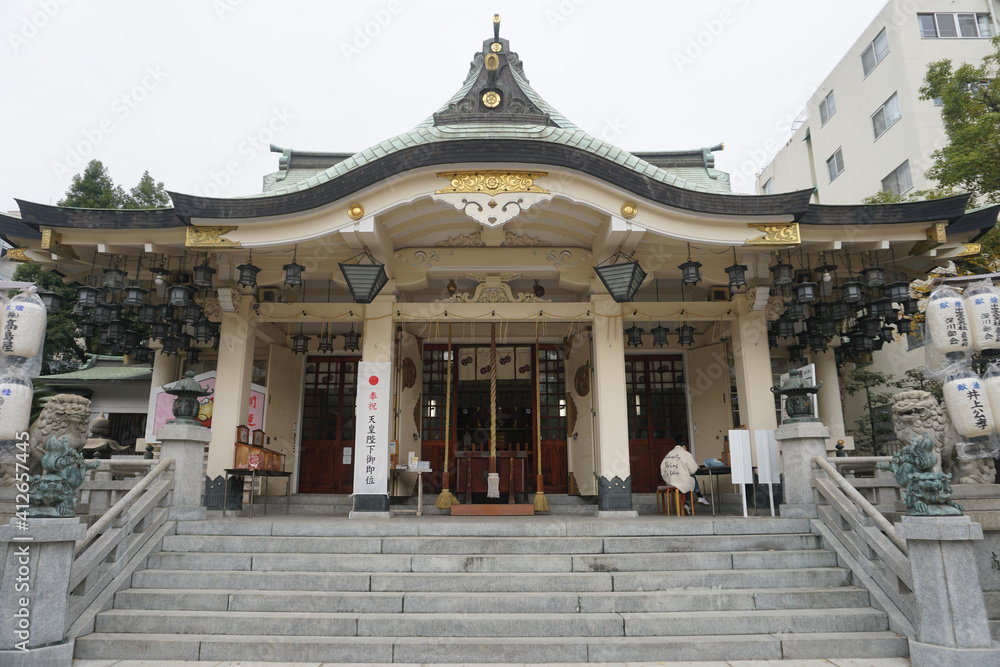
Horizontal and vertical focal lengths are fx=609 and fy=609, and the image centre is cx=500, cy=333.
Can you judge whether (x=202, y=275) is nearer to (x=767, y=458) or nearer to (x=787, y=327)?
(x=767, y=458)

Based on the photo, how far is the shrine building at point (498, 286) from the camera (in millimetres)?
8508

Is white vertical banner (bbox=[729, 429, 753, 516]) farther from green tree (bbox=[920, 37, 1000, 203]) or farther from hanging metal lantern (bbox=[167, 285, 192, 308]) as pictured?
hanging metal lantern (bbox=[167, 285, 192, 308])

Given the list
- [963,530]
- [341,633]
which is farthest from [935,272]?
[341,633]

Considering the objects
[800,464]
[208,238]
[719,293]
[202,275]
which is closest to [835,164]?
[719,293]

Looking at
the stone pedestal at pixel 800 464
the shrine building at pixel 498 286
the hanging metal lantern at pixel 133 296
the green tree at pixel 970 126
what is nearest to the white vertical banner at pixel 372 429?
the shrine building at pixel 498 286

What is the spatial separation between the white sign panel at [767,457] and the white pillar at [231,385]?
771 centimetres

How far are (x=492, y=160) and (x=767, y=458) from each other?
18.2ft

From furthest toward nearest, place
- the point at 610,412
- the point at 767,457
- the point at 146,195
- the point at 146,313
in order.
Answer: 1. the point at 146,195
2. the point at 610,412
3. the point at 146,313
4. the point at 767,457

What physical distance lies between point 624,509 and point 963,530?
467 cm

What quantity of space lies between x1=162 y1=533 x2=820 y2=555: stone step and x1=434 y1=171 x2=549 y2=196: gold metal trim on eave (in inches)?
180

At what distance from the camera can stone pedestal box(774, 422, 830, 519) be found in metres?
7.04

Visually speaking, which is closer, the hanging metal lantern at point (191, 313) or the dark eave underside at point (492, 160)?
the dark eave underside at point (492, 160)

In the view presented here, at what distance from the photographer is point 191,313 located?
916 centimetres

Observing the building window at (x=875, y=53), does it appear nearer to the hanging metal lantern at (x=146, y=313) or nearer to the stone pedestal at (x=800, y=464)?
the stone pedestal at (x=800, y=464)
